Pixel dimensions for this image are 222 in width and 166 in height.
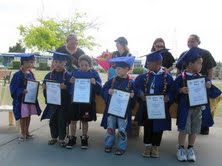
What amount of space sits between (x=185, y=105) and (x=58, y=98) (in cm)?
209

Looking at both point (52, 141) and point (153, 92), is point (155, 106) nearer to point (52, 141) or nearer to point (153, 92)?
point (153, 92)

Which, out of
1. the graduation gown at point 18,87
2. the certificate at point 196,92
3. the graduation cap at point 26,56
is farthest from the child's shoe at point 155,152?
the graduation cap at point 26,56

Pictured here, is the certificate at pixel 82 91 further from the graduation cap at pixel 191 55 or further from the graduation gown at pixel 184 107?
the graduation cap at pixel 191 55

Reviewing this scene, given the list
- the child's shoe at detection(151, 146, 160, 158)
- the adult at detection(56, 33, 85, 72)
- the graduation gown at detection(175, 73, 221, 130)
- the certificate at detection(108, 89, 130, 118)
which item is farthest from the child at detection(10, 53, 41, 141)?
the graduation gown at detection(175, 73, 221, 130)

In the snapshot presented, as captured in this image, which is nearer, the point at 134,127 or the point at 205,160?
the point at 205,160

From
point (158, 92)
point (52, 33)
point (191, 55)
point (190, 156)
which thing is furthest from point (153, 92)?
point (52, 33)

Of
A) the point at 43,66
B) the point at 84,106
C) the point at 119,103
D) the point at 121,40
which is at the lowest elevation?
the point at 84,106

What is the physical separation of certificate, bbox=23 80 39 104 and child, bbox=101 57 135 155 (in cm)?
134

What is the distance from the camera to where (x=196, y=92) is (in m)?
4.78

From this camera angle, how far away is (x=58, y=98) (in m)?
5.45

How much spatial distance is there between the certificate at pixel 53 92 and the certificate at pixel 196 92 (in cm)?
215

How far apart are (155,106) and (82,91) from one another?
124 cm

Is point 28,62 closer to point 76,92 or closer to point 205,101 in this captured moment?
point 76,92

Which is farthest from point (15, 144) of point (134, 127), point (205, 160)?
point (205, 160)
